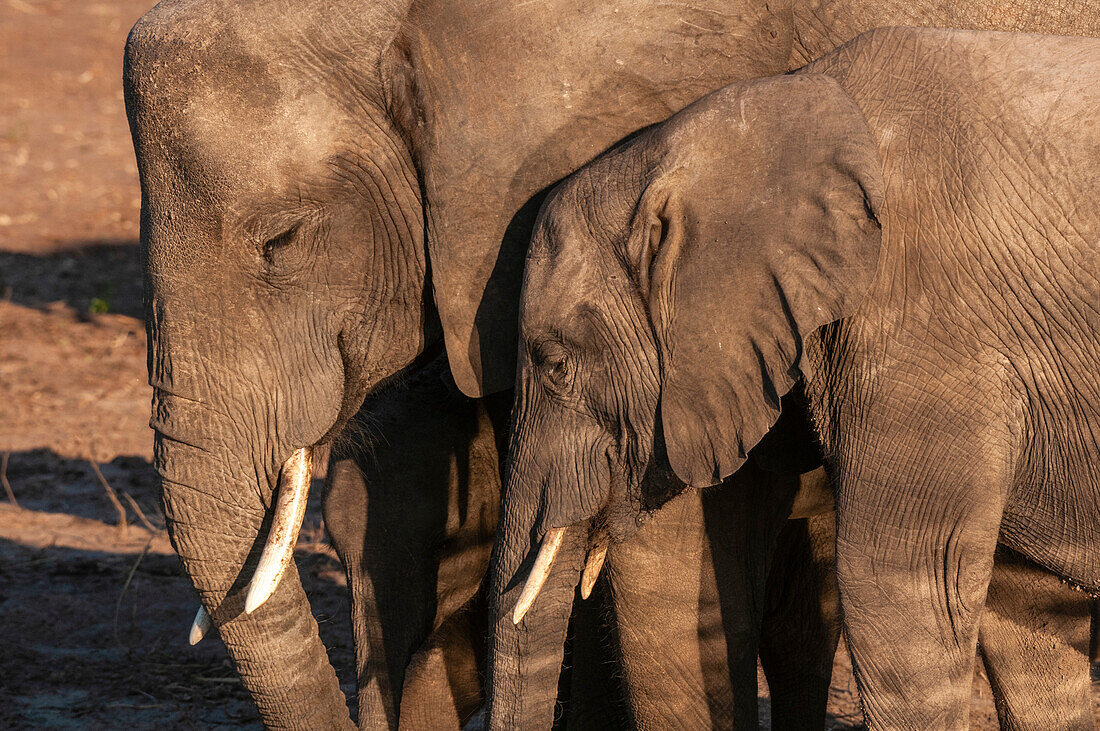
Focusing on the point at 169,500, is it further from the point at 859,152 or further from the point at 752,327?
the point at 859,152

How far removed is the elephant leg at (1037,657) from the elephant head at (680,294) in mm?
1139

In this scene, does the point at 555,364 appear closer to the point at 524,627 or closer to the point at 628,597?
the point at 524,627

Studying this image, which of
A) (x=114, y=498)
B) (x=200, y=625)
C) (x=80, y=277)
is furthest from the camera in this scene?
(x=80, y=277)

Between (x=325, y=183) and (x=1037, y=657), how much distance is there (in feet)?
7.00

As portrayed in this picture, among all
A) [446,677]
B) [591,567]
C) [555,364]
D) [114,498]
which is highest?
[555,364]

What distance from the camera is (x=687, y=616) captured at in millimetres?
3420

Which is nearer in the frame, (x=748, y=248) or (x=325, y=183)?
(x=748, y=248)

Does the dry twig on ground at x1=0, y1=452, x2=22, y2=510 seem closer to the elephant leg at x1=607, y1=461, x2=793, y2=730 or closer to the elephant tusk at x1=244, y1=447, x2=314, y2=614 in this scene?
the elephant tusk at x1=244, y1=447, x2=314, y2=614

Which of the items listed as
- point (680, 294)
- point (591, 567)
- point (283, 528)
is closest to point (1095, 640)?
point (591, 567)

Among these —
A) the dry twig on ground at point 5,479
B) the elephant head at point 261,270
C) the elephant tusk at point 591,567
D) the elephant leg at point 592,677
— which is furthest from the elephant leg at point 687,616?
the dry twig on ground at point 5,479

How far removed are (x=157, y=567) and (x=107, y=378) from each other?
2188 mm

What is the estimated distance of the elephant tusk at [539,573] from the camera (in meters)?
3.05

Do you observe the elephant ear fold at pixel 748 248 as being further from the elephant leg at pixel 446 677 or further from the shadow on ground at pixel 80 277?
the shadow on ground at pixel 80 277

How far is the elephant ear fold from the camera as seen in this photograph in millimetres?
2811
